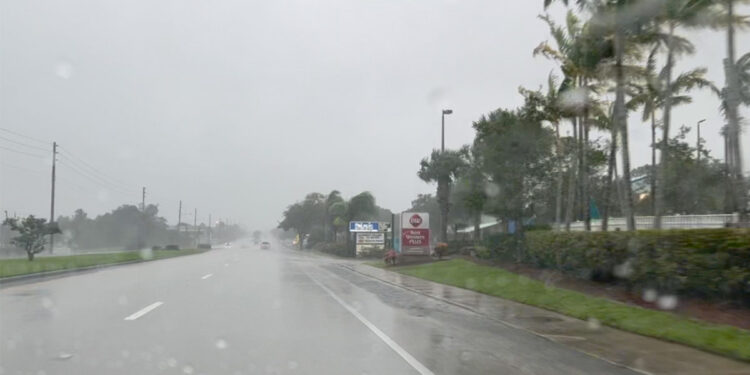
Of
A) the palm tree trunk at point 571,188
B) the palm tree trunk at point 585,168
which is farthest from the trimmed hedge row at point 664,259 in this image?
the palm tree trunk at point 585,168

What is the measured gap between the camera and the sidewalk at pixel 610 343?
8945mm

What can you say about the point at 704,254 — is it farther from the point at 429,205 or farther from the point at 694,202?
the point at 429,205

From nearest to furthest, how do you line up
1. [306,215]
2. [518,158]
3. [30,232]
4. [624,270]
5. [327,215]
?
1. [624,270]
2. [518,158]
3. [30,232]
4. [327,215]
5. [306,215]

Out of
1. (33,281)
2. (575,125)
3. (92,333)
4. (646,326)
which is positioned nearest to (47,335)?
(92,333)

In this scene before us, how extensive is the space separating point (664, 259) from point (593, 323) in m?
2.54

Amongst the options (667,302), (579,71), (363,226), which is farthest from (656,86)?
(363,226)

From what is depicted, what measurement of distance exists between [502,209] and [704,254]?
1420cm

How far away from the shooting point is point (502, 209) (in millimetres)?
27219

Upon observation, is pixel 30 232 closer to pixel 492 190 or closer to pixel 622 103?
pixel 492 190

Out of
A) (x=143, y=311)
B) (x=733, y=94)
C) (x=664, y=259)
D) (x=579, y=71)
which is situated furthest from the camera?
(x=579, y=71)

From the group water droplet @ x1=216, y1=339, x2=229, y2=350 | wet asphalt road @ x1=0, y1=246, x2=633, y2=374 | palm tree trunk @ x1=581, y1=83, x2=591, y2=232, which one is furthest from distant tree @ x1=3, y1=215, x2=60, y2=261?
water droplet @ x1=216, y1=339, x2=229, y2=350

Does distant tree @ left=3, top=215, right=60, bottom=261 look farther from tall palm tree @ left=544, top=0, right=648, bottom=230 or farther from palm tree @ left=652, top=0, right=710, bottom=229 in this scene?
palm tree @ left=652, top=0, right=710, bottom=229

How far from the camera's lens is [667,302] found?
1420 cm

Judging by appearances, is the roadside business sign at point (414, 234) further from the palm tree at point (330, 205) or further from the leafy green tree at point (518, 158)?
the palm tree at point (330, 205)
